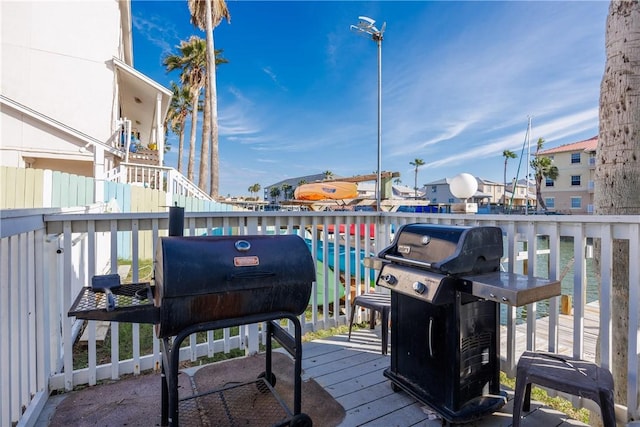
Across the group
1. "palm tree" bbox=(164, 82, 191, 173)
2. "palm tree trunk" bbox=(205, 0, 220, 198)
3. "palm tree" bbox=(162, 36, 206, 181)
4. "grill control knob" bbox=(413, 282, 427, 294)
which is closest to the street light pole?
"grill control knob" bbox=(413, 282, 427, 294)

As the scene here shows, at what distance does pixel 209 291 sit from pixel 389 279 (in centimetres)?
109

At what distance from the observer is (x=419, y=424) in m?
1.88

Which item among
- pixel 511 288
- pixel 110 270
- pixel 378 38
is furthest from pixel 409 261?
pixel 378 38

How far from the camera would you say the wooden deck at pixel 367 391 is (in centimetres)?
190

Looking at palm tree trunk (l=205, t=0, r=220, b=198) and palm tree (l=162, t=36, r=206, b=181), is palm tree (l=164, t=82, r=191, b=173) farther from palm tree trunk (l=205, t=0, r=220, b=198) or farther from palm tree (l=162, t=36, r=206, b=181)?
palm tree trunk (l=205, t=0, r=220, b=198)

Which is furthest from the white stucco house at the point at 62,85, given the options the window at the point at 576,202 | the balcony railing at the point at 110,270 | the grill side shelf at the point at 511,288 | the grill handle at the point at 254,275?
the window at the point at 576,202

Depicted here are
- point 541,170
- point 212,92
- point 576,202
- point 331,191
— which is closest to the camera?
point 331,191

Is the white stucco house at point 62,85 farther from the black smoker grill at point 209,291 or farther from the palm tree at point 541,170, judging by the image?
the palm tree at point 541,170

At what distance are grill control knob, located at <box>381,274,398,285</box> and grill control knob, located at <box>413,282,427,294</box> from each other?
172 mm

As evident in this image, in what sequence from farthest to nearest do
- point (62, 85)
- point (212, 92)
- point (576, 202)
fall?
1. point (576, 202)
2. point (212, 92)
3. point (62, 85)

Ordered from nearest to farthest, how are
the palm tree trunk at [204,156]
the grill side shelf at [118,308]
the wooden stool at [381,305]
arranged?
1. the grill side shelf at [118,308]
2. the wooden stool at [381,305]
3. the palm tree trunk at [204,156]

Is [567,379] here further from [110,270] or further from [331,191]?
[331,191]

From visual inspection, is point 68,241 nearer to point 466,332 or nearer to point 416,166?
point 466,332

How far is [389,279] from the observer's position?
1979mm
